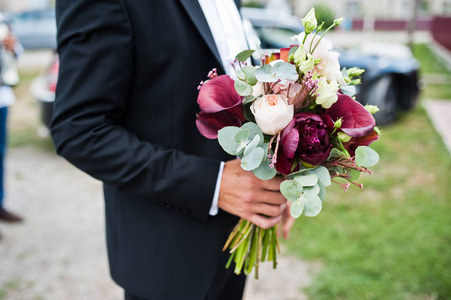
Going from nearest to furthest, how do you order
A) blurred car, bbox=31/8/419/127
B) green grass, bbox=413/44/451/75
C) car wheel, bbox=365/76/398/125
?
blurred car, bbox=31/8/419/127
car wheel, bbox=365/76/398/125
green grass, bbox=413/44/451/75

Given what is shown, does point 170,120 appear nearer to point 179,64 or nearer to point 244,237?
point 179,64

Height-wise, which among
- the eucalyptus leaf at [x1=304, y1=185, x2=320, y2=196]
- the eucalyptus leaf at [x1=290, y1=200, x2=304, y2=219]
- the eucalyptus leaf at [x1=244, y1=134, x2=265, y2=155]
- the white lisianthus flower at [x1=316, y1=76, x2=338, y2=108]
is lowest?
the eucalyptus leaf at [x1=290, y1=200, x2=304, y2=219]

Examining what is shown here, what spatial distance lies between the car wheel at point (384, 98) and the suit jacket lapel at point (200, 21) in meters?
5.50

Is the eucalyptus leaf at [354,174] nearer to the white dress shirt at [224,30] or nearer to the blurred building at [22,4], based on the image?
the white dress shirt at [224,30]

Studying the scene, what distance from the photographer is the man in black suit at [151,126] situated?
1.06m

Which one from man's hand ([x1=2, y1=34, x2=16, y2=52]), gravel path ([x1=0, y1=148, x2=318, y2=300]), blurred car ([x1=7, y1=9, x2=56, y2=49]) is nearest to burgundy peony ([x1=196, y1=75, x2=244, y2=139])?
gravel path ([x1=0, y1=148, x2=318, y2=300])

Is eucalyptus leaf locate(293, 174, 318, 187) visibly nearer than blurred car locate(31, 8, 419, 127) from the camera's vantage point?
Yes

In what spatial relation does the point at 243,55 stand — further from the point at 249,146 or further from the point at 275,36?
the point at 275,36

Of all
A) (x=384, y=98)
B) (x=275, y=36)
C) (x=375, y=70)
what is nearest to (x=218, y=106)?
(x=275, y=36)

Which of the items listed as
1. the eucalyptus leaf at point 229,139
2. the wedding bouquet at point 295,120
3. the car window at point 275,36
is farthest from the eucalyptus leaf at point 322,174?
the car window at point 275,36

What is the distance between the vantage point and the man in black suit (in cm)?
106

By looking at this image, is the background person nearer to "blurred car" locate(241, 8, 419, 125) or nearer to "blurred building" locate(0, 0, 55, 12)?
"blurred car" locate(241, 8, 419, 125)

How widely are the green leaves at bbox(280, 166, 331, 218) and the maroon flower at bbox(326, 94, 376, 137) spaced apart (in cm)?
13

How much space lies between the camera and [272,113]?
0.95 m
